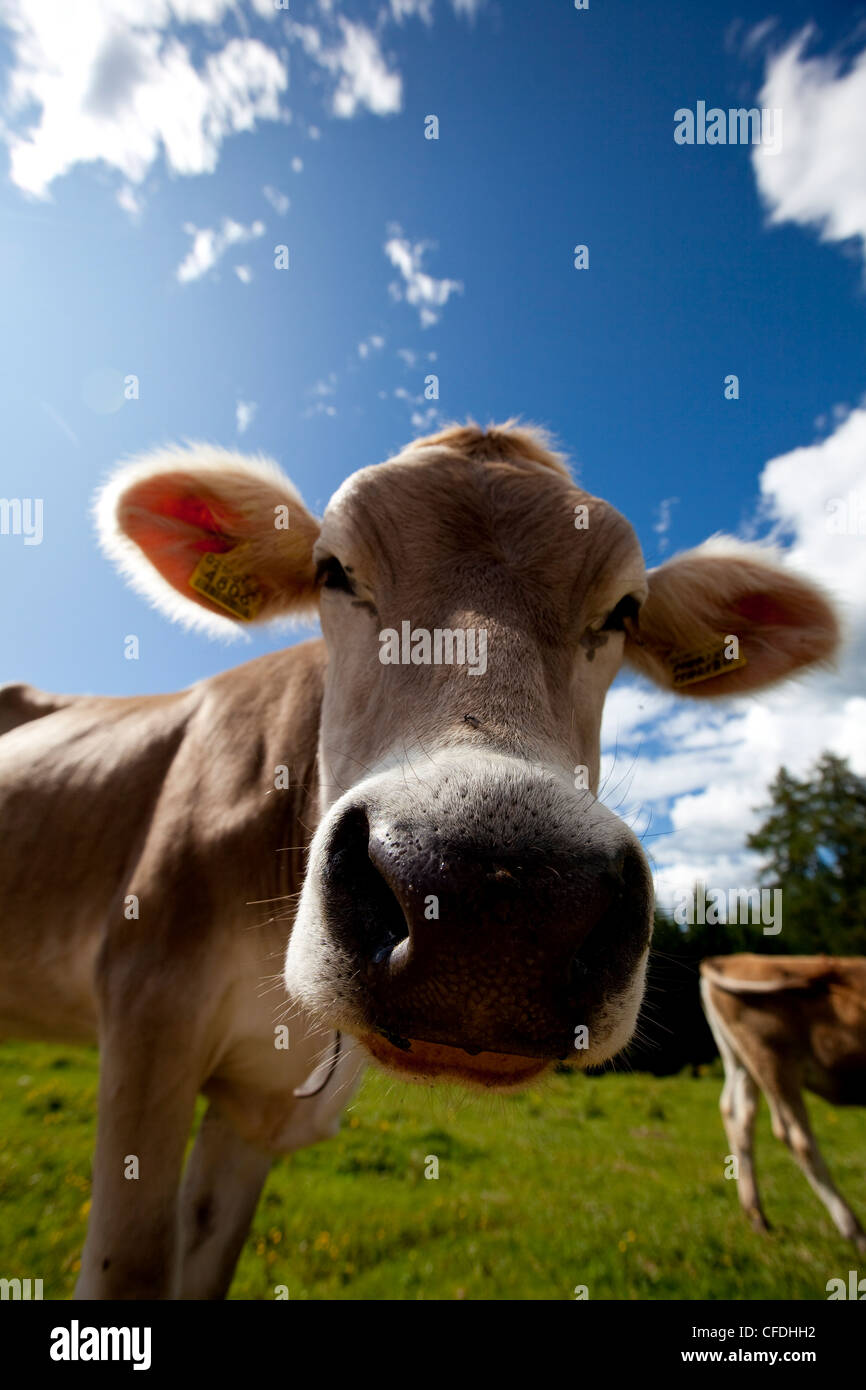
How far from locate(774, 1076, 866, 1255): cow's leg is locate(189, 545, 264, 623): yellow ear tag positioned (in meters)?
6.90

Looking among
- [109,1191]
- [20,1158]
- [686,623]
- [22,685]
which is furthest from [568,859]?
[20,1158]

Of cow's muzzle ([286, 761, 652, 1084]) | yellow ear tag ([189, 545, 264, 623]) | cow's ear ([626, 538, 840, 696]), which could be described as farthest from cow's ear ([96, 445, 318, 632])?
cow's muzzle ([286, 761, 652, 1084])

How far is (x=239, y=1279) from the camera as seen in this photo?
3.98 metres

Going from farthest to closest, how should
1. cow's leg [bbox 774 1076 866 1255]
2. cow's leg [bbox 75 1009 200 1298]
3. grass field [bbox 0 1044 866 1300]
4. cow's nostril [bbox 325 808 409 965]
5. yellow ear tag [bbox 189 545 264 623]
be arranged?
cow's leg [bbox 774 1076 866 1255], grass field [bbox 0 1044 866 1300], yellow ear tag [bbox 189 545 264 623], cow's leg [bbox 75 1009 200 1298], cow's nostril [bbox 325 808 409 965]

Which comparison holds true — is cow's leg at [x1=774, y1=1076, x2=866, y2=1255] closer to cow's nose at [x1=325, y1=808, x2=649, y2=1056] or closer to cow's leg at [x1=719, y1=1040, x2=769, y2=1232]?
cow's leg at [x1=719, y1=1040, x2=769, y2=1232]

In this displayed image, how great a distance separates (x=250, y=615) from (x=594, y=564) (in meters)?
1.72

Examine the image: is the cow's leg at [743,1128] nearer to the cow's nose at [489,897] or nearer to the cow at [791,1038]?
the cow at [791,1038]

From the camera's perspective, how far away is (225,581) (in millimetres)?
3256

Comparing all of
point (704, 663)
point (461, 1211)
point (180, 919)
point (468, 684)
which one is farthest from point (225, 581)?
point (461, 1211)

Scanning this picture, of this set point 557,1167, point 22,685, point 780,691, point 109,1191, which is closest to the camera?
point 109,1191

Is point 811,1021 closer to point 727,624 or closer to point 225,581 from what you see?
point 727,624

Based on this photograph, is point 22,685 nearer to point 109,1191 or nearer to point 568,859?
point 109,1191

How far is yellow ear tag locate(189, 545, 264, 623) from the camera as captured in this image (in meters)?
3.24

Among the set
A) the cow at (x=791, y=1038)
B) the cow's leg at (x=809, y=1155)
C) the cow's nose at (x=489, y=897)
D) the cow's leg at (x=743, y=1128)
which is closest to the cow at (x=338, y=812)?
the cow's nose at (x=489, y=897)
